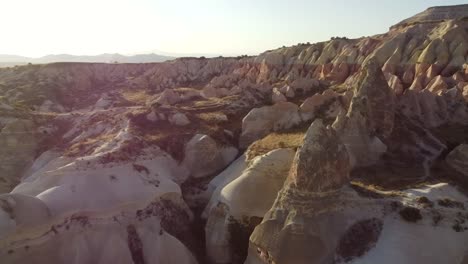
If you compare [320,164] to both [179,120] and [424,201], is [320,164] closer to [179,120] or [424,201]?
[424,201]

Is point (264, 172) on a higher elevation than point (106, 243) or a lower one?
higher

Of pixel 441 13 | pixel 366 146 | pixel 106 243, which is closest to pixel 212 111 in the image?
pixel 366 146

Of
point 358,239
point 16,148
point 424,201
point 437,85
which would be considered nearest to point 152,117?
point 16,148

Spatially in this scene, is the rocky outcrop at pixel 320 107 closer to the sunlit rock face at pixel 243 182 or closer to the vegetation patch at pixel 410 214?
the sunlit rock face at pixel 243 182

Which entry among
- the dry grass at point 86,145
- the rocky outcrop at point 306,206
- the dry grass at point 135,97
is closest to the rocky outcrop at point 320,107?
the rocky outcrop at point 306,206

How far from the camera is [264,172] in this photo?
31156 millimetres

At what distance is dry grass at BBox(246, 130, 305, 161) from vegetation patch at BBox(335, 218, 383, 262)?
11161 millimetres

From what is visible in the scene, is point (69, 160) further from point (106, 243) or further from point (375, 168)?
point (375, 168)

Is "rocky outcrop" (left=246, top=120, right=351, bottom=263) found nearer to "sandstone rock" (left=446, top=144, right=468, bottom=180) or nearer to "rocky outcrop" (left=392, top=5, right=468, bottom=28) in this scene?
"sandstone rock" (left=446, top=144, right=468, bottom=180)

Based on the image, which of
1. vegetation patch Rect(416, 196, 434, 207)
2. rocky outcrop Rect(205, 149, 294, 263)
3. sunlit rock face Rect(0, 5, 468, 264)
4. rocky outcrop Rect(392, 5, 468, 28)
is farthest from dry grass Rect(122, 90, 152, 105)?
rocky outcrop Rect(392, 5, 468, 28)

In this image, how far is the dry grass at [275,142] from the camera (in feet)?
117

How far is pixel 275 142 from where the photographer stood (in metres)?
37.5

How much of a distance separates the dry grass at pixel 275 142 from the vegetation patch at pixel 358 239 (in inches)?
439

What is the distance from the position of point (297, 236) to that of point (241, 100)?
35.6 m
